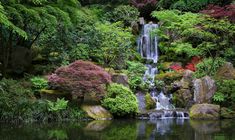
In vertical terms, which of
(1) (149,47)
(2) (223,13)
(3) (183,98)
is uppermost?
(2) (223,13)

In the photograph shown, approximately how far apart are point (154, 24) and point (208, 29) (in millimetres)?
6965

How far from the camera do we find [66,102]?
15.6 meters

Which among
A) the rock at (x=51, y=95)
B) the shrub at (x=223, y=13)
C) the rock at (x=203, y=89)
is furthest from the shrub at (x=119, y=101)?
the shrub at (x=223, y=13)

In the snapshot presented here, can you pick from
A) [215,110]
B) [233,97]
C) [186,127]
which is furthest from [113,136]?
[233,97]

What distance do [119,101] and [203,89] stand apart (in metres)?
4.43

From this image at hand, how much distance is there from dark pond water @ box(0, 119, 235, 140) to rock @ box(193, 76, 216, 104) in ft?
9.83

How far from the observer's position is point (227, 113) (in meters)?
17.1

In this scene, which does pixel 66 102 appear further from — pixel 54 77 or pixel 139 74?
pixel 139 74

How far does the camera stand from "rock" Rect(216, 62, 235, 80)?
19.3 meters

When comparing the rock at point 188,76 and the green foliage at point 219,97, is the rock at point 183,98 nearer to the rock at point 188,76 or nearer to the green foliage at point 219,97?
the rock at point 188,76

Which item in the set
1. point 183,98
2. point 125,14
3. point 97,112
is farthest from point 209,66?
point 125,14

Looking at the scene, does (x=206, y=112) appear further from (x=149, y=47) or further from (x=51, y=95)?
(x=149, y=47)

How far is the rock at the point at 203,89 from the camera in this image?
60.7 ft

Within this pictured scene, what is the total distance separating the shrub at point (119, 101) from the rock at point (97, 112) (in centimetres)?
21
